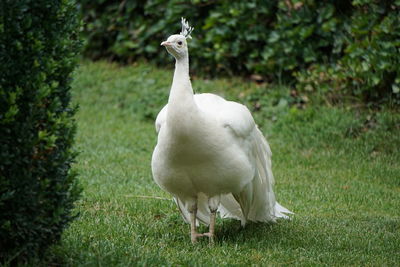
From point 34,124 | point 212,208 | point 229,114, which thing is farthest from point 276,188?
point 34,124

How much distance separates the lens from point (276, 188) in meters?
7.50

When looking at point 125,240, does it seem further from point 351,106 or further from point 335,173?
point 351,106

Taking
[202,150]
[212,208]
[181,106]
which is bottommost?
[212,208]

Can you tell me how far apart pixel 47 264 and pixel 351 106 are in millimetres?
6272

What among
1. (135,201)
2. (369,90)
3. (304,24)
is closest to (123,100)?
(304,24)

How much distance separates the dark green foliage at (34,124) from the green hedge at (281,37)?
18.9ft

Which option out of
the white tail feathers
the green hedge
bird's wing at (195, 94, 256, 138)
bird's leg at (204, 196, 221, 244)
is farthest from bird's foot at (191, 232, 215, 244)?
the green hedge

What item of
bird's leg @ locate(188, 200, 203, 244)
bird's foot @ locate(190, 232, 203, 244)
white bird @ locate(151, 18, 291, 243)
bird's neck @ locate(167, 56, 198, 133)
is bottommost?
bird's foot @ locate(190, 232, 203, 244)

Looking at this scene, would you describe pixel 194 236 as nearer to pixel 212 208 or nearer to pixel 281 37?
pixel 212 208

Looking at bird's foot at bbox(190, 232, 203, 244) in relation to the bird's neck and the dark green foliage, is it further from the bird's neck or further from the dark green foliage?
the dark green foliage

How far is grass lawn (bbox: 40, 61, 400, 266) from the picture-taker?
16.0ft

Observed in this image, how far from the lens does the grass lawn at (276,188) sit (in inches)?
192

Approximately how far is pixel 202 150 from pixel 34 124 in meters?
1.56

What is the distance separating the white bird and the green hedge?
12.4 feet
